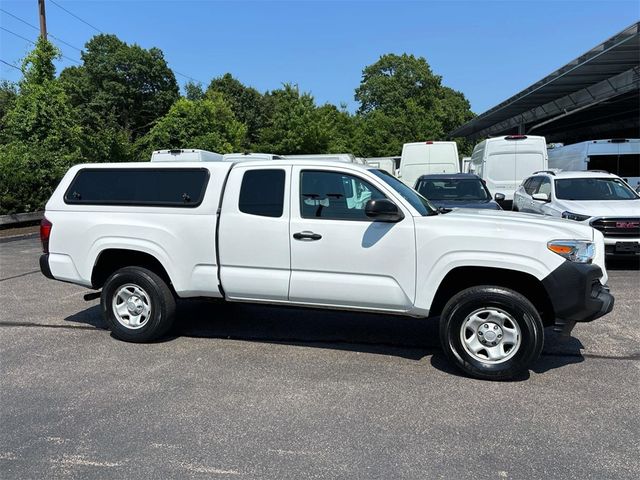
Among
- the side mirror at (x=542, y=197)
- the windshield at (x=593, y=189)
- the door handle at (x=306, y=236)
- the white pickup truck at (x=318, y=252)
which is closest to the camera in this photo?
the white pickup truck at (x=318, y=252)

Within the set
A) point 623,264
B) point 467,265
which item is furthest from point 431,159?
point 467,265

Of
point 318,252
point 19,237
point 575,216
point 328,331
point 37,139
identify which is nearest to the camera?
point 318,252

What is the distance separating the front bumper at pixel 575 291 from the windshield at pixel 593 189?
6770 millimetres

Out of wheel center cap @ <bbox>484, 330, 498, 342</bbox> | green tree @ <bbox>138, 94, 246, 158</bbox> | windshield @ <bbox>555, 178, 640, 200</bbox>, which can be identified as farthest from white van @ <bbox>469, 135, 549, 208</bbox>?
green tree @ <bbox>138, 94, 246, 158</bbox>

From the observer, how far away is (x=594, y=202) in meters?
9.86

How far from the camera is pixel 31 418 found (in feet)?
12.7

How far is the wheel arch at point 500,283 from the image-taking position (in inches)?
181

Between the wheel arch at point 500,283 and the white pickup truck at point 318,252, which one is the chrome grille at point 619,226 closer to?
the white pickup truck at point 318,252

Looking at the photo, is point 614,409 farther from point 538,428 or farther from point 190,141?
point 190,141

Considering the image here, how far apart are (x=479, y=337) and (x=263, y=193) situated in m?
2.41

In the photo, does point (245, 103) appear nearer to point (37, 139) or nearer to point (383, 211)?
point (37, 139)

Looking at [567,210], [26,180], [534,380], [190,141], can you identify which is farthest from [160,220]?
[190,141]

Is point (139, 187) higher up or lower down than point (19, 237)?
higher up


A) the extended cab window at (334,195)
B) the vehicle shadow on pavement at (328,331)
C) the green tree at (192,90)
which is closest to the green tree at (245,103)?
the green tree at (192,90)
